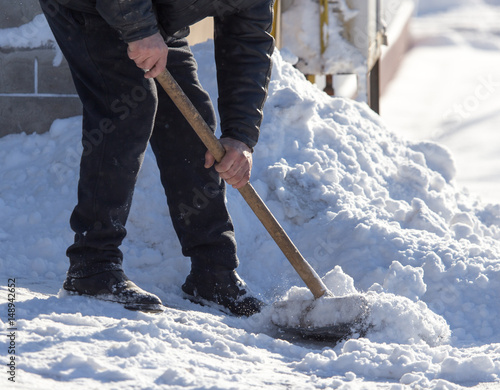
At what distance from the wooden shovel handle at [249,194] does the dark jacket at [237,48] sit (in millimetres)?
147

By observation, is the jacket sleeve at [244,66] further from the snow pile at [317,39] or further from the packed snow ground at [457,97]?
the packed snow ground at [457,97]

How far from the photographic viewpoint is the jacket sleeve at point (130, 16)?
2283 mm

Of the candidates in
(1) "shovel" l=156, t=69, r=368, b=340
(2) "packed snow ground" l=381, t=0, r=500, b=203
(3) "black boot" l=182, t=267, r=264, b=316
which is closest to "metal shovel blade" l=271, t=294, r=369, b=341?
(1) "shovel" l=156, t=69, r=368, b=340

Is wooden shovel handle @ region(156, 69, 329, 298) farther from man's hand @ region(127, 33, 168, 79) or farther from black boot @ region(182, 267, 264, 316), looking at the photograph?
black boot @ region(182, 267, 264, 316)

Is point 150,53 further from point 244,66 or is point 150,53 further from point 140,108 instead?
point 244,66

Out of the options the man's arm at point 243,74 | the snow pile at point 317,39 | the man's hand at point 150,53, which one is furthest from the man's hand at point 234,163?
the snow pile at point 317,39

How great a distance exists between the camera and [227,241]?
2.87 metres

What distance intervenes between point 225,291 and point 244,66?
2.71 ft

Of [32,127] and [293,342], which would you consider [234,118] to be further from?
[32,127]

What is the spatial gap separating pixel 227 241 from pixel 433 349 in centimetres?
86

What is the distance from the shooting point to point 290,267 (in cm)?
329

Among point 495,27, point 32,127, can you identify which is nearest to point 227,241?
point 32,127

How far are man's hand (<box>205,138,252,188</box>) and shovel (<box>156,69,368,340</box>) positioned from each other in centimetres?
2

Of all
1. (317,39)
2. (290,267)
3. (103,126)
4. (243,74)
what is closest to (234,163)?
(243,74)
